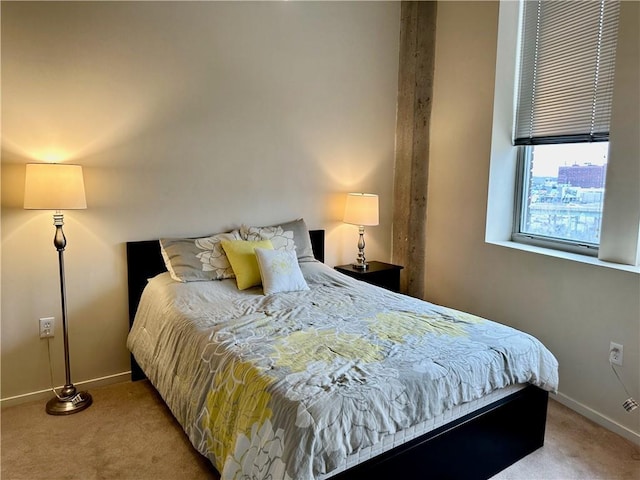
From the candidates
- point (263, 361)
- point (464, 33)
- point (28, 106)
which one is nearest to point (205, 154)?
point (28, 106)

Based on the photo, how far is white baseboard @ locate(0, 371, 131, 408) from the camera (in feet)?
8.38

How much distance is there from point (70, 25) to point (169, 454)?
235cm

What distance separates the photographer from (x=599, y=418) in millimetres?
2502

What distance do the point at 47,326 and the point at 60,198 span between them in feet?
2.71

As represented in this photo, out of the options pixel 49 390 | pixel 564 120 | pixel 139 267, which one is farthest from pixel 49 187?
pixel 564 120

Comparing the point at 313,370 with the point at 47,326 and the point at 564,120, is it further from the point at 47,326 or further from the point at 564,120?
the point at 564,120

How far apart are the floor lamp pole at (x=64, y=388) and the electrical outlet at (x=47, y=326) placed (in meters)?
0.15

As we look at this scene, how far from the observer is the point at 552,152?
3.05 meters

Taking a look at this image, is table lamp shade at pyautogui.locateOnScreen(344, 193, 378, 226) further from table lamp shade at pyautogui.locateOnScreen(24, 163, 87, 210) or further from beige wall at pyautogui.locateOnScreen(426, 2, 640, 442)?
table lamp shade at pyautogui.locateOnScreen(24, 163, 87, 210)

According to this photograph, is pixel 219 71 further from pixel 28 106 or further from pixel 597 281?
pixel 597 281

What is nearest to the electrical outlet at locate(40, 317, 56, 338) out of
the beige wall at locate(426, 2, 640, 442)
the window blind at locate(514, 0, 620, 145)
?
the beige wall at locate(426, 2, 640, 442)

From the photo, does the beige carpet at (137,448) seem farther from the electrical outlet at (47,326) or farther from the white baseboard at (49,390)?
the electrical outlet at (47,326)

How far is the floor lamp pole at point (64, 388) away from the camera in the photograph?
96.1 inches

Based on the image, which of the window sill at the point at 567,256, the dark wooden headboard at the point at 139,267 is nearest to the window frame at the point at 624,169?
the window sill at the point at 567,256
